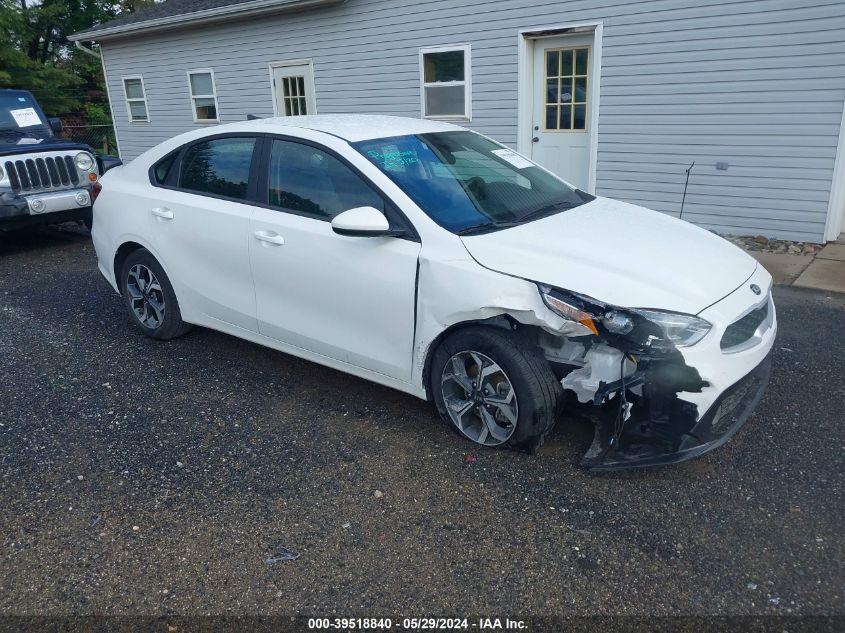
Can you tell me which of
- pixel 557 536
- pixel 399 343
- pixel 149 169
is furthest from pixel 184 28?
pixel 557 536

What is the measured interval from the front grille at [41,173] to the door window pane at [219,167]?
456 cm

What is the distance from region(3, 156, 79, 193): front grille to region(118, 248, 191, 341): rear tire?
156 inches

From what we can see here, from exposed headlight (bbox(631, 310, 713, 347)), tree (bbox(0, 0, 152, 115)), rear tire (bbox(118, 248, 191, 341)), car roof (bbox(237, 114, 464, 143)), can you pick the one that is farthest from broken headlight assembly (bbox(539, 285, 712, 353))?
tree (bbox(0, 0, 152, 115))

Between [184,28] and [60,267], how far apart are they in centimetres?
792

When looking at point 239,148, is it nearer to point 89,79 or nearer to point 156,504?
point 156,504

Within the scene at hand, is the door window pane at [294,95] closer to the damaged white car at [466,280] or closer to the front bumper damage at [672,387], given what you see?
the damaged white car at [466,280]

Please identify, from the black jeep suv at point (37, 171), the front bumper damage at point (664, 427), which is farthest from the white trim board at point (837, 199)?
the black jeep suv at point (37, 171)

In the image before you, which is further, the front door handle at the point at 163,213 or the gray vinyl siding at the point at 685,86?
the gray vinyl siding at the point at 685,86

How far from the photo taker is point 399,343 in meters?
3.65

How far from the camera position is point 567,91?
925 cm

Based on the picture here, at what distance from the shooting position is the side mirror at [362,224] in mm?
3498

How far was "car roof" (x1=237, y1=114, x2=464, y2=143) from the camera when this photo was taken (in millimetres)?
4098

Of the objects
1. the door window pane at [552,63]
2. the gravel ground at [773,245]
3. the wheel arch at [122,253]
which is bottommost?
the gravel ground at [773,245]

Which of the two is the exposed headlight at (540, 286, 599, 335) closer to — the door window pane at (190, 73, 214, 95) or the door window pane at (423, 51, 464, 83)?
the door window pane at (423, 51, 464, 83)
